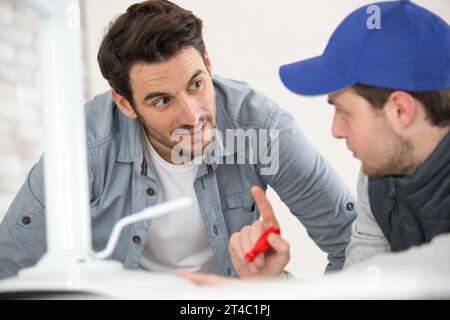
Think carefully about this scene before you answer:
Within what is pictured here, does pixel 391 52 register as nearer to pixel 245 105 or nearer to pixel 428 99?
pixel 428 99

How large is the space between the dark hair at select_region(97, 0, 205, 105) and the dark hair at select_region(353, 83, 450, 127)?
0.33 meters

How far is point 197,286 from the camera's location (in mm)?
543

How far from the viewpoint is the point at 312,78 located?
0.82 meters

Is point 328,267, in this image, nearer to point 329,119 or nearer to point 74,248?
point 329,119

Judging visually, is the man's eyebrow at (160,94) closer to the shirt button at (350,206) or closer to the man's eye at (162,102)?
the man's eye at (162,102)

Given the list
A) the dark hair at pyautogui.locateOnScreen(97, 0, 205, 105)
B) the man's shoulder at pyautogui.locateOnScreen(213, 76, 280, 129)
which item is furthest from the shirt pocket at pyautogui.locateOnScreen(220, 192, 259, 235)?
the dark hair at pyautogui.locateOnScreen(97, 0, 205, 105)

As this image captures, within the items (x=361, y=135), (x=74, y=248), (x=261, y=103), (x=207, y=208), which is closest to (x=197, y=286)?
(x=74, y=248)

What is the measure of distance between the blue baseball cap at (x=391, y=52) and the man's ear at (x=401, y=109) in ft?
0.05

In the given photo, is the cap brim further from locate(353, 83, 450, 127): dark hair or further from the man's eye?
the man's eye

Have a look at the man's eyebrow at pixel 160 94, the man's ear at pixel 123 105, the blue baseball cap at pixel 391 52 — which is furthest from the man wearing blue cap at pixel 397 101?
the man's ear at pixel 123 105

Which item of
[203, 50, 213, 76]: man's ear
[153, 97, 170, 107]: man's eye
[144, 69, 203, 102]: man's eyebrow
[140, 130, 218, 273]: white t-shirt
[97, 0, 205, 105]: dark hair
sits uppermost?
[97, 0, 205, 105]: dark hair

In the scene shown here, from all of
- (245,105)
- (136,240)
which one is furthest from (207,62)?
(136,240)

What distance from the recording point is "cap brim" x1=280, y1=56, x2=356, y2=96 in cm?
80
